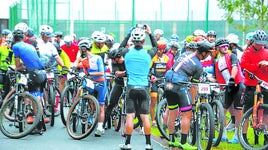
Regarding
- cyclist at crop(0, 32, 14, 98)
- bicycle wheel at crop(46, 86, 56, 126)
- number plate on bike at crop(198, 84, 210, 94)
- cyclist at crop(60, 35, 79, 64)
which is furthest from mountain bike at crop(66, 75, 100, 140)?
cyclist at crop(60, 35, 79, 64)

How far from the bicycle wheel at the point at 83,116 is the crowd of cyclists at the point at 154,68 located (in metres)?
0.46

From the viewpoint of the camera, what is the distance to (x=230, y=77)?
40.2 ft

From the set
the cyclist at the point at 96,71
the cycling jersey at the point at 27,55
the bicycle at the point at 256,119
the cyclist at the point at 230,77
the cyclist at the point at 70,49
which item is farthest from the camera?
the cyclist at the point at 70,49

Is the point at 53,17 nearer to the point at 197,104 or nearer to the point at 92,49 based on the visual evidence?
the point at 92,49

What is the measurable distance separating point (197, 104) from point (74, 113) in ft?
8.77

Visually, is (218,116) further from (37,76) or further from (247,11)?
(247,11)

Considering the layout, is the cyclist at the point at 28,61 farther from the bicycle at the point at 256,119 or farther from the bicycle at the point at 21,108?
the bicycle at the point at 256,119

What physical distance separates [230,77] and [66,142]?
3.11 metres

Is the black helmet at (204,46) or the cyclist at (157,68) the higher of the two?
the black helmet at (204,46)

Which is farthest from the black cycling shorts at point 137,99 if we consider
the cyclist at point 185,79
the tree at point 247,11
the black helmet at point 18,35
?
the tree at point 247,11

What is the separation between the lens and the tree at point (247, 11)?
891 inches

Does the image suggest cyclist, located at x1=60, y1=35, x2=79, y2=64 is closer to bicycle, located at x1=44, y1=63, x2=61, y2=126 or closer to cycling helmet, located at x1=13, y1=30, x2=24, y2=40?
bicycle, located at x1=44, y1=63, x2=61, y2=126

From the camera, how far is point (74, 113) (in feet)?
41.3

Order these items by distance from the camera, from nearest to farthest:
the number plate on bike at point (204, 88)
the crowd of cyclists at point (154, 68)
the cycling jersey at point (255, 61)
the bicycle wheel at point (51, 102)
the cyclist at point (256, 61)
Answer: the number plate on bike at point (204, 88)
the crowd of cyclists at point (154, 68)
the cyclist at point (256, 61)
the cycling jersey at point (255, 61)
the bicycle wheel at point (51, 102)
